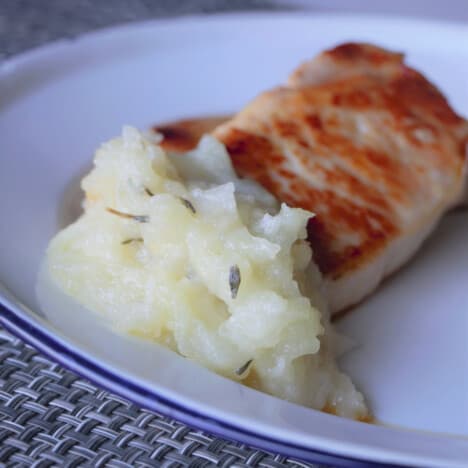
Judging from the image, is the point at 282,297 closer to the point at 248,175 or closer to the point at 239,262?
the point at 239,262

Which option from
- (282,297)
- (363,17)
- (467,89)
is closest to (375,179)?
(282,297)

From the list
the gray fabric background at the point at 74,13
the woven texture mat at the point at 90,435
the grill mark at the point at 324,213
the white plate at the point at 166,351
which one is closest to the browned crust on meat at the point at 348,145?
the grill mark at the point at 324,213

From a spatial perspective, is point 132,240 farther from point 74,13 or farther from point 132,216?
point 74,13

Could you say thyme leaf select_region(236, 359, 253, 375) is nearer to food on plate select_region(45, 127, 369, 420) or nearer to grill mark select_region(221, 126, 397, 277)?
food on plate select_region(45, 127, 369, 420)

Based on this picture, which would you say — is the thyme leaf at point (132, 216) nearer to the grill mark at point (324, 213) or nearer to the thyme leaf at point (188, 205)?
the thyme leaf at point (188, 205)

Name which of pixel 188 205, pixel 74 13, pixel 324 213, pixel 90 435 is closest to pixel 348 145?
pixel 324 213

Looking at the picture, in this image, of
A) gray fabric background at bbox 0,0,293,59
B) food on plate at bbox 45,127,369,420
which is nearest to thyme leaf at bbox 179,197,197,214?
food on plate at bbox 45,127,369,420

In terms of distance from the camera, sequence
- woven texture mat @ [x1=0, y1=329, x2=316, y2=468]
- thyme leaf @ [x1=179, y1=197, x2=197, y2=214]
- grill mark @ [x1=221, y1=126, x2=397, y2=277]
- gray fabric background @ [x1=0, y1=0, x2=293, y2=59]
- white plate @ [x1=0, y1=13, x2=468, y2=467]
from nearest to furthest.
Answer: white plate @ [x1=0, y1=13, x2=468, y2=467]
woven texture mat @ [x1=0, y1=329, x2=316, y2=468]
thyme leaf @ [x1=179, y1=197, x2=197, y2=214]
grill mark @ [x1=221, y1=126, x2=397, y2=277]
gray fabric background @ [x1=0, y1=0, x2=293, y2=59]
